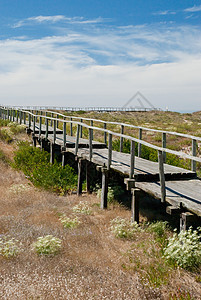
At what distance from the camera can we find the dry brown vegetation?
4.72 meters

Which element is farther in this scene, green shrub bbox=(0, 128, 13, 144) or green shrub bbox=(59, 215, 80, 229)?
green shrub bbox=(0, 128, 13, 144)

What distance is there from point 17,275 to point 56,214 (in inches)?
141

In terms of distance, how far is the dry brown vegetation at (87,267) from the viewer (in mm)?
4723

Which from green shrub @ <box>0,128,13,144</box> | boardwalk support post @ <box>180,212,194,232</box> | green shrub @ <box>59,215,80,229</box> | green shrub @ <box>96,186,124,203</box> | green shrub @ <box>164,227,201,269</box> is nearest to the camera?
green shrub @ <box>164,227,201,269</box>

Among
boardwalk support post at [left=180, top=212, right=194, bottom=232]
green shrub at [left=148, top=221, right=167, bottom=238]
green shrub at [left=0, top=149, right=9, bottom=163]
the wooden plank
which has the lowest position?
green shrub at [left=148, top=221, right=167, bottom=238]

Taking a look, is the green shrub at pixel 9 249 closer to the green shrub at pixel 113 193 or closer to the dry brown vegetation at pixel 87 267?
the dry brown vegetation at pixel 87 267

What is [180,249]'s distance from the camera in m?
5.45

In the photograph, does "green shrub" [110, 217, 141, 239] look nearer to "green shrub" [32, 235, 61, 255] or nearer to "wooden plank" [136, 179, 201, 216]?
"wooden plank" [136, 179, 201, 216]

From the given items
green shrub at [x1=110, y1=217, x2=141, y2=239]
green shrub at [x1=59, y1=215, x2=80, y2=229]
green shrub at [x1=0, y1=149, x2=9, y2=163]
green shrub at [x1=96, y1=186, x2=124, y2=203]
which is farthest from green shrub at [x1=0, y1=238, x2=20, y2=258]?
green shrub at [x1=0, y1=149, x2=9, y2=163]

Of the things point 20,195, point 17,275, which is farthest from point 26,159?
point 17,275

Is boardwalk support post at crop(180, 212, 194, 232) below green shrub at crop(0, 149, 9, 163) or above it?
above

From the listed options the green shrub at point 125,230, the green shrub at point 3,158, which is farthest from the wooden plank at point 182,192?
the green shrub at point 3,158

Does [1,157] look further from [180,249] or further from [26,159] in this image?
[180,249]

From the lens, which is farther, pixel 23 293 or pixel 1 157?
pixel 1 157
